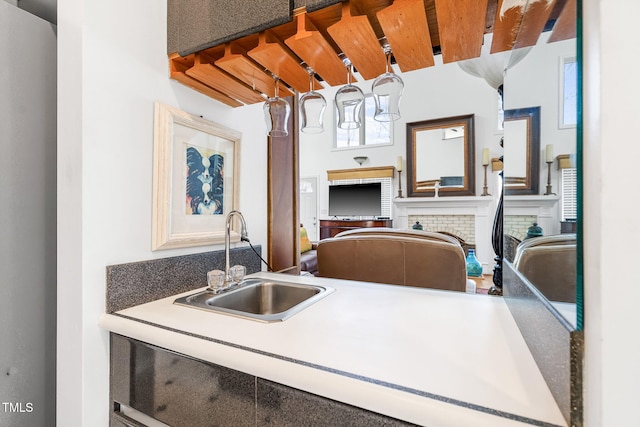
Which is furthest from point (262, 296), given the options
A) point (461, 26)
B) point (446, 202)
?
point (446, 202)

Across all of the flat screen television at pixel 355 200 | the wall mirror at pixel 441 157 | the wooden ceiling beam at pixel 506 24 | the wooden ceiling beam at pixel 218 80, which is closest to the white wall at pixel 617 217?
the wooden ceiling beam at pixel 506 24

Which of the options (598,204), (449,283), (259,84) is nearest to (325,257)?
(449,283)

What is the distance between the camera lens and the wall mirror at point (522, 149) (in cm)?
64

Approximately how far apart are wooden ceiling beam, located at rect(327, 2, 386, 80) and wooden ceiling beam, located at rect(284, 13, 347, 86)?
0.14 ft

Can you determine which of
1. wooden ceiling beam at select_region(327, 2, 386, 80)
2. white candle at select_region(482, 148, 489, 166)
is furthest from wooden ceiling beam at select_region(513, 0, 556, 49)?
white candle at select_region(482, 148, 489, 166)

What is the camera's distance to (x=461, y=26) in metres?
0.81

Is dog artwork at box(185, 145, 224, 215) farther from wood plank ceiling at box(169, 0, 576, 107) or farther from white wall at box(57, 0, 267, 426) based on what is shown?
wood plank ceiling at box(169, 0, 576, 107)

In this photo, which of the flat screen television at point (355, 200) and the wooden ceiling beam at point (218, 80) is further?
the flat screen television at point (355, 200)

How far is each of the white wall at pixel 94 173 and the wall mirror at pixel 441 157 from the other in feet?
16.1

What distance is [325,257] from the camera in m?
2.09

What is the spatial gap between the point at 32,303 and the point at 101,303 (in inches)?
11.9

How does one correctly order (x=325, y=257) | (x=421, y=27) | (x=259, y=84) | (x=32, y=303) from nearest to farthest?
(x=421, y=27) → (x=32, y=303) → (x=259, y=84) → (x=325, y=257)

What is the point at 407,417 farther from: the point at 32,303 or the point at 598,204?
the point at 32,303

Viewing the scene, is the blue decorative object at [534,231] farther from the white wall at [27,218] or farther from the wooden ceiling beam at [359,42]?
the white wall at [27,218]
